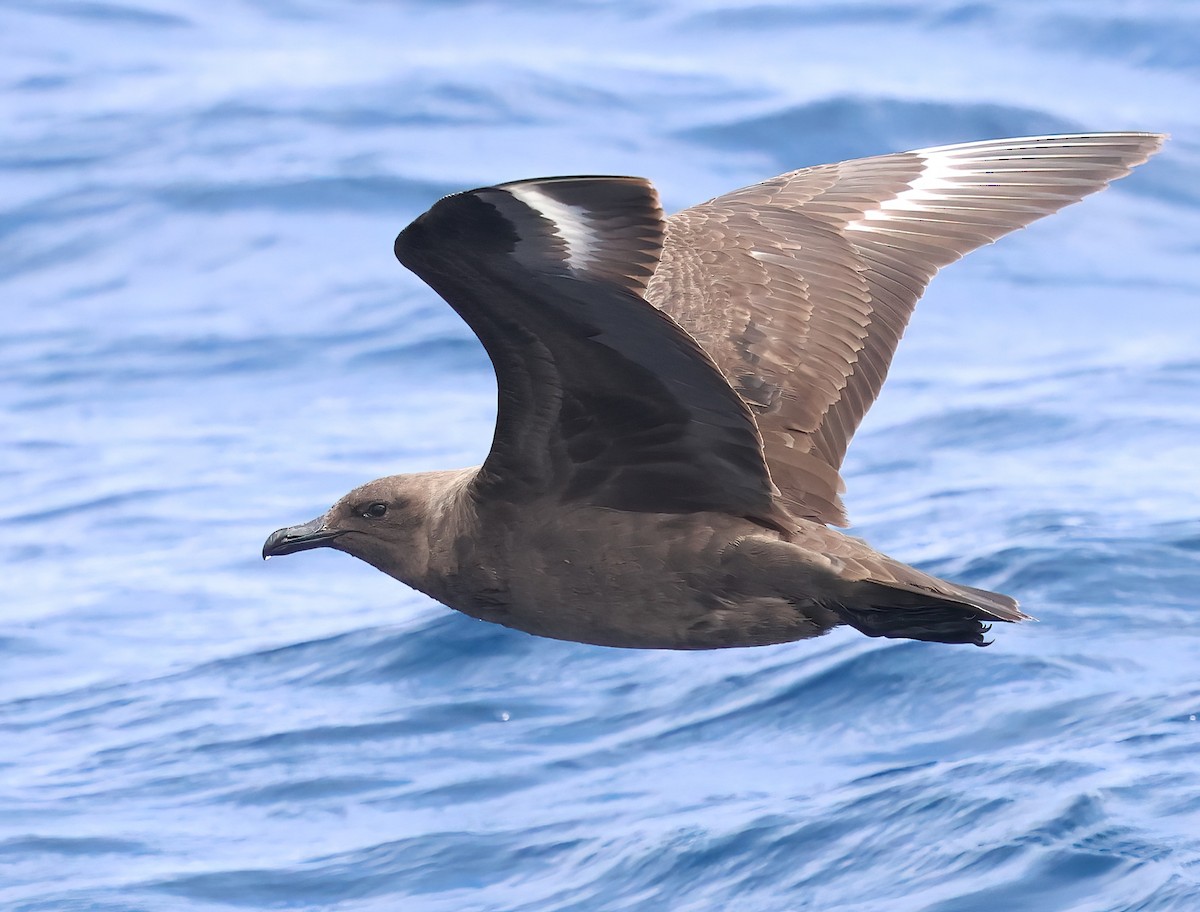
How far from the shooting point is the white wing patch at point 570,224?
505 centimetres

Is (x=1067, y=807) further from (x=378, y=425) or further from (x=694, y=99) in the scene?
(x=694, y=99)

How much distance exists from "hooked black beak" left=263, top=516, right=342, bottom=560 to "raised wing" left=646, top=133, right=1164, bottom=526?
55.9 inches

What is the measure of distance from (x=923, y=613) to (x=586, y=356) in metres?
1.29

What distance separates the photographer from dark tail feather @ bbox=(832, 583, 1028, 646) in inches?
232

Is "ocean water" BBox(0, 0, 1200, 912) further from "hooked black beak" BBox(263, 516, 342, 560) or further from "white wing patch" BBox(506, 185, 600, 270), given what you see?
"white wing patch" BBox(506, 185, 600, 270)

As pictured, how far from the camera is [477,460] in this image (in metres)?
12.0

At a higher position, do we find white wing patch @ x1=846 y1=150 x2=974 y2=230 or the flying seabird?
white wing patch @ x1=846 y1=150 x2=974 y2=230

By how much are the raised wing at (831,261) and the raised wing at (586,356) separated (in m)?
0.58

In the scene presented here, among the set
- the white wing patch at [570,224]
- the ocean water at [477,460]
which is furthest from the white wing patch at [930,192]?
the white wing patch at [570,224]

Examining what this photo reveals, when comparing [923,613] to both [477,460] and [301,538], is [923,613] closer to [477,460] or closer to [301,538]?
[301,538]

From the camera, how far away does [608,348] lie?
5.68 metres

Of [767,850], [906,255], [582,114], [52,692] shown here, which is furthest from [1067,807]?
[582,114]

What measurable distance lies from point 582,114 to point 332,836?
27.0 ft

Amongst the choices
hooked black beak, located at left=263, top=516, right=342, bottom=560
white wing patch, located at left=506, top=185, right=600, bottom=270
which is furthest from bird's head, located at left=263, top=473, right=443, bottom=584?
white wing patch, located at left=506, top=185, right=600, bottom=270
